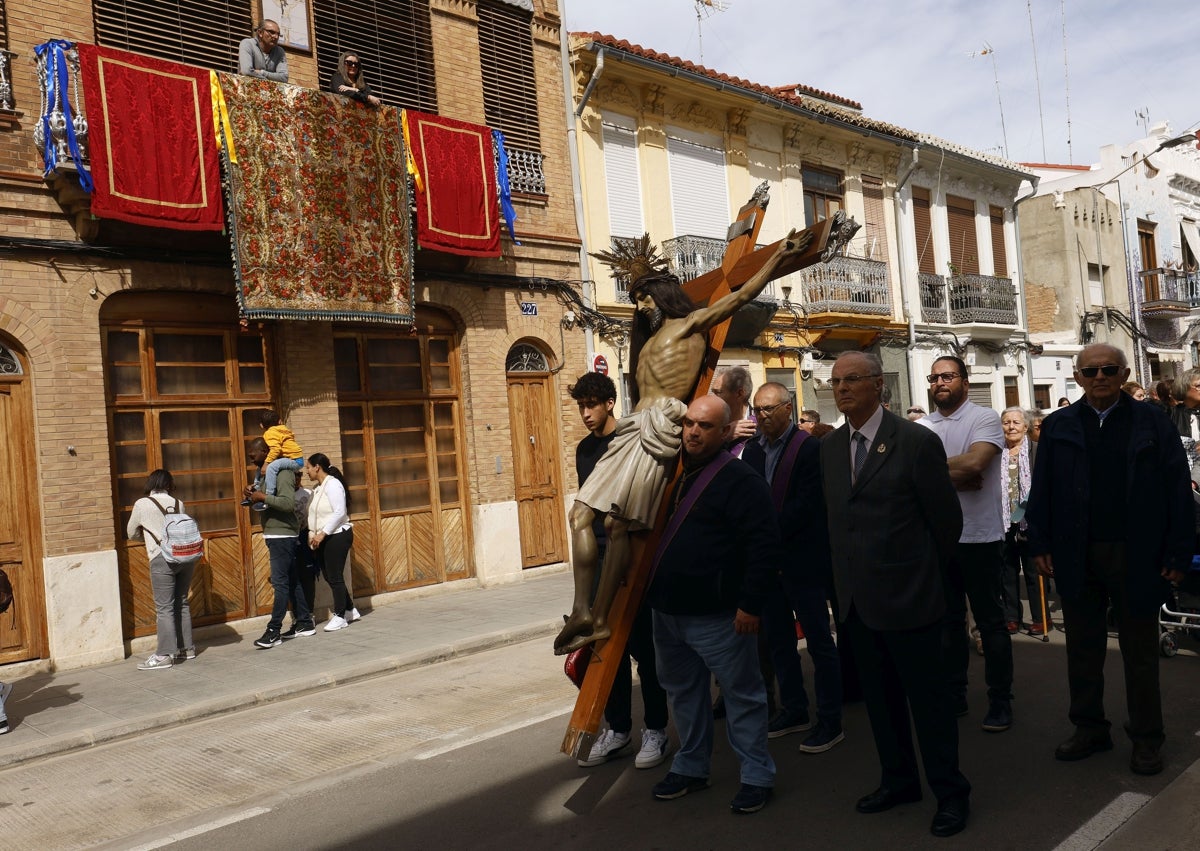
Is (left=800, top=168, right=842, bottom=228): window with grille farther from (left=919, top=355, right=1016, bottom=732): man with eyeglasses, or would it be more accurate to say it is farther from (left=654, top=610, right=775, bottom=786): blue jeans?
(left=654, top=610, right=775, bottom=786): blue jeans

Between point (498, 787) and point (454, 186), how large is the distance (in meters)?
8.68

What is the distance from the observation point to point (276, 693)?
25.7 feet

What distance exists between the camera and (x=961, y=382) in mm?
5590

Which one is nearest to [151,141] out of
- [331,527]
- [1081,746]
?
[331,527]

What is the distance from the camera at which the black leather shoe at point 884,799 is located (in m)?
4.25

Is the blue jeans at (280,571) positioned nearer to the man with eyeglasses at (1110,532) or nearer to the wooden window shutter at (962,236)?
the man with eyeglasses at (1110,532)

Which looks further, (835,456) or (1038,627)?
(1038,627)

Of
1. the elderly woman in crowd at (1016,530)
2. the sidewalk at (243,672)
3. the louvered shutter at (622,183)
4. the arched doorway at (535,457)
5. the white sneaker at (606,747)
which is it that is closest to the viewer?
the white sneaker at (606,747)

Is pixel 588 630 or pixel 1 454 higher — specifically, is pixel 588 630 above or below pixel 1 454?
below

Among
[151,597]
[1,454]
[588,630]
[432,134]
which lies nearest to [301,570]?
[151,597]

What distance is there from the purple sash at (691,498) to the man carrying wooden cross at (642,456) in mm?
177

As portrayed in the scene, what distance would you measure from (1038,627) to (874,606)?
4.51 meters

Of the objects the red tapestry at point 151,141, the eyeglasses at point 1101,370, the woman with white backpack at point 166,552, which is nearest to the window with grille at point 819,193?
the red tapestry at point 151,141

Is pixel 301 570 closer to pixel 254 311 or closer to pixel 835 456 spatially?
pixel 254 311
